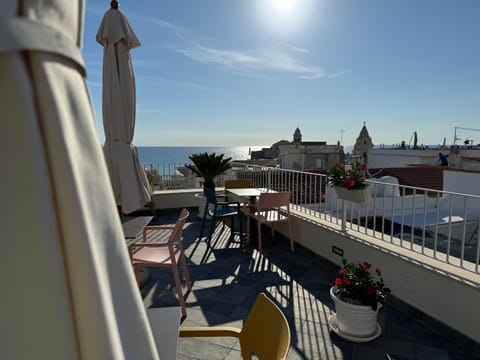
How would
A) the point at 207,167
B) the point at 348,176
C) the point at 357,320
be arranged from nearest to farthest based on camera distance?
1. the point at 357,320
2. the point at 348,176
3. the point at 207,167

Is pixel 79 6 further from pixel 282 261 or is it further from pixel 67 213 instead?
pixel 282 261

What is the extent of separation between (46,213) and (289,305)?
10.0 feet

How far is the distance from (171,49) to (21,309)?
8.48m

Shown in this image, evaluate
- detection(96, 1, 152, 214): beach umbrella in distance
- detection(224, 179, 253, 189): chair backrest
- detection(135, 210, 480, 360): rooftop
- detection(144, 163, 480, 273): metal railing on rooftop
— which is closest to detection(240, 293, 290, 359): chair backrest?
detection(135, 210, 480, 360): rooftop

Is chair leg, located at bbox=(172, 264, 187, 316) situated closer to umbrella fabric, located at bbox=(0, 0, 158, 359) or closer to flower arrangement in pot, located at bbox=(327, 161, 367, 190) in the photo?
flower arrangement in pot, located at bbox=(327, 161, 367, 190)

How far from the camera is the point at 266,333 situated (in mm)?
1513

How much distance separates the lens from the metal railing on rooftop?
12.0ft

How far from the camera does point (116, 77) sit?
3.32 m

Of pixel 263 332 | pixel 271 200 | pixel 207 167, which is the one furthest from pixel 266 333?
pixel 207 167

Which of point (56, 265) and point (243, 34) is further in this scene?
point (243, 34)

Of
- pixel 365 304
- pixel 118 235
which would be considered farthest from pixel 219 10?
pixel 118 235

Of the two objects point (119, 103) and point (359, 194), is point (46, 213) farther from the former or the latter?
point (359, 194)

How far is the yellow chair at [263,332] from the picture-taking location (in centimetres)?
138

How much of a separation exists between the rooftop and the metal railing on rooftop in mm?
662
